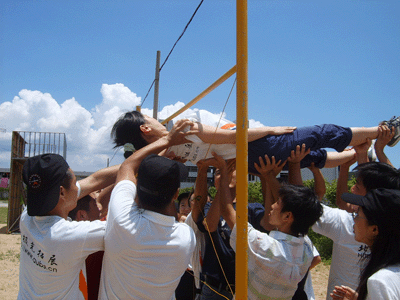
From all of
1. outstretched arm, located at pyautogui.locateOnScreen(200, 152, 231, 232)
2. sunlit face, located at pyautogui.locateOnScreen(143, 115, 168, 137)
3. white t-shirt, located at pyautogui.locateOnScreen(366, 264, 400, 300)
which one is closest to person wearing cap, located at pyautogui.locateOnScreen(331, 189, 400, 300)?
white t-shirt, located at pyautogui.locateOnScreen(366, 264, 400, 300)

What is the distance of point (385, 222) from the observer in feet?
4.83

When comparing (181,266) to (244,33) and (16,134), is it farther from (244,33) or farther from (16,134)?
(16,134)

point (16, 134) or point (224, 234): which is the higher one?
point (16, 134)

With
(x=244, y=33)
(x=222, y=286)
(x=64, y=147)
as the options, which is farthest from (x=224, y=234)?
(x=64, y=147)

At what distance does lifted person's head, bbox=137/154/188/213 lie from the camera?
62.1 inches

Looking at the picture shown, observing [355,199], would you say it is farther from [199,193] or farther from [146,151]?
[199,193]

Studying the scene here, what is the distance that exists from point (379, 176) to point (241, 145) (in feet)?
3.76

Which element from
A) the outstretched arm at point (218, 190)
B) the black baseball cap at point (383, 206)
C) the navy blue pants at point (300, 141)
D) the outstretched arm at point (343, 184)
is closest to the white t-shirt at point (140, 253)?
the outstretched arm at point (218, 190)

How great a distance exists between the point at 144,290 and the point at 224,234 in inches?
48.1

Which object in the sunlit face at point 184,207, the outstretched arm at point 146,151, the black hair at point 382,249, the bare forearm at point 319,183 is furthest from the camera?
the sunlit face at point 184,207

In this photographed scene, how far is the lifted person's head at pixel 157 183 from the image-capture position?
5.17ft

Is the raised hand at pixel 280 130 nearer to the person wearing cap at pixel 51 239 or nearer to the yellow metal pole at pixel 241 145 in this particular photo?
the yellow metal pole at pixel 241 145

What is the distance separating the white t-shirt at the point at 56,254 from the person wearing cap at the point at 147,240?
101 mm

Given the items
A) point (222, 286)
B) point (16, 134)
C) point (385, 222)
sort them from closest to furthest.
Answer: point (385, 222) → point (222, 286) → point (16, 134)
